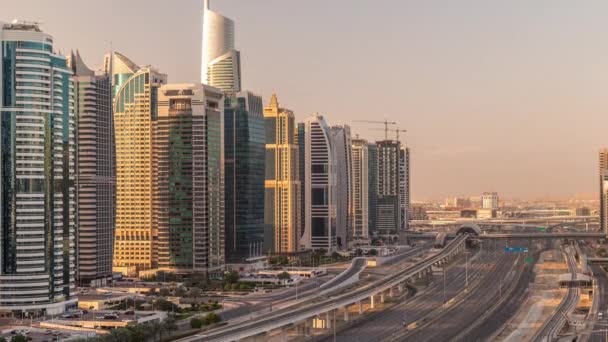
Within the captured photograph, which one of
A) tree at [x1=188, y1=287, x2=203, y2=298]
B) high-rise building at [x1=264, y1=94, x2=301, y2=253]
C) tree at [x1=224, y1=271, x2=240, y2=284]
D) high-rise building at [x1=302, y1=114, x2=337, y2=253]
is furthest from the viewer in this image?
high-rise building at [x1=302, y1=114, x2=337, y2=253]

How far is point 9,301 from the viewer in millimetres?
76938

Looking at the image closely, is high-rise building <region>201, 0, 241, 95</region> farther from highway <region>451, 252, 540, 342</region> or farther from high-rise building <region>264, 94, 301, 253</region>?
highway <region>451, 252, 540, 342</region>

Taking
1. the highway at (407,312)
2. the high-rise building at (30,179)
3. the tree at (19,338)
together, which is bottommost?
the highway at (407,312)

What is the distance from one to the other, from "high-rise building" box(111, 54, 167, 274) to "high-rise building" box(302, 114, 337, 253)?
5146 centimetres

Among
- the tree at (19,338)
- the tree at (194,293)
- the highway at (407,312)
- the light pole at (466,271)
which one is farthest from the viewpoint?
the light pole at (466,271)

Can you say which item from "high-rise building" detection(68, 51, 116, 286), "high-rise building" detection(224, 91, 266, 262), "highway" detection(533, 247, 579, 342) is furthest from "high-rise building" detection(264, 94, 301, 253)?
"highway" detection(533, 247, 579, 342)

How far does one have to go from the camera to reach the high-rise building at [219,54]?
158 m

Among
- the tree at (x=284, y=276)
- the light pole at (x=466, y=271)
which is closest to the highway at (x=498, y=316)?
the light pole at (x=466, y=271)

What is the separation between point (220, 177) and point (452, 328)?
4956 centimetres

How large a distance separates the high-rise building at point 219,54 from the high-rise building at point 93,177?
170 feet

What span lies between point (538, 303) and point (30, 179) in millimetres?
48738

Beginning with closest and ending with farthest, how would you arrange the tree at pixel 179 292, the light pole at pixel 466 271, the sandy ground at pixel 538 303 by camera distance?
1. the sandy ground at pixel 538 303
2. the tree at pixel 179 292
3. the light pole at pixel 466 271

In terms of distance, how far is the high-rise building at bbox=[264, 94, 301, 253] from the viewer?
15412cm

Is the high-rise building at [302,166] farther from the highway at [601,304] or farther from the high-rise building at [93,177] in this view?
the high-rise building at [93,177]
